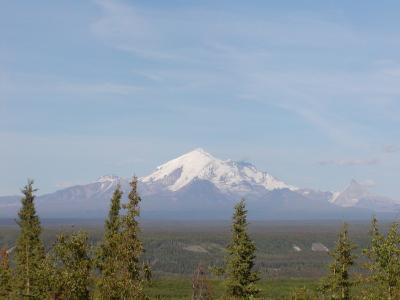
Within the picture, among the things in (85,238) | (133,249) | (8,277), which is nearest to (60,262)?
(85,238)

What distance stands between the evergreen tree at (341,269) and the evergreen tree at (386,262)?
11845 mm

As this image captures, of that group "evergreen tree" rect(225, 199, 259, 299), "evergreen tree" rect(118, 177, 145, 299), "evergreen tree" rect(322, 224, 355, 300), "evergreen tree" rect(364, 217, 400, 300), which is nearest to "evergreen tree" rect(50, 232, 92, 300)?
"evergreen tree" rect(118, 177, 145, 299)

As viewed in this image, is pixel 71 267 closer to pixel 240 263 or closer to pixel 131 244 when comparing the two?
pixel 131 244

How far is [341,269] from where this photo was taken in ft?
201

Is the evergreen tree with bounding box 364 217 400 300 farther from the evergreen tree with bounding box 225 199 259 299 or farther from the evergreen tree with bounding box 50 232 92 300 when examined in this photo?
the evergreen tree with bounding box 50 232 92 300

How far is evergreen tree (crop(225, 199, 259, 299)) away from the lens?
5959 cm

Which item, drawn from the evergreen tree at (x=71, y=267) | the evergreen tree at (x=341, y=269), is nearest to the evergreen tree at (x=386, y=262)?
the evergreen tree at (x=341, y=269)

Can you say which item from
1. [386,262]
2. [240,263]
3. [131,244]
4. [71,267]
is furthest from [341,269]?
[71,267]

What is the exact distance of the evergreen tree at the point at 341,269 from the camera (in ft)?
200

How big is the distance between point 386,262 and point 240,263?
1572 cm

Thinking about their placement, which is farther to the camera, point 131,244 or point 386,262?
point 131,244

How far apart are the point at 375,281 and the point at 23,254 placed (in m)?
46.6

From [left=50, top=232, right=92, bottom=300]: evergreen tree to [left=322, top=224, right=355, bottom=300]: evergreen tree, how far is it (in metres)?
23.2

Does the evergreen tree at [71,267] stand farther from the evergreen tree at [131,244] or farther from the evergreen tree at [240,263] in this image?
the evergreen tree at [240,263]
